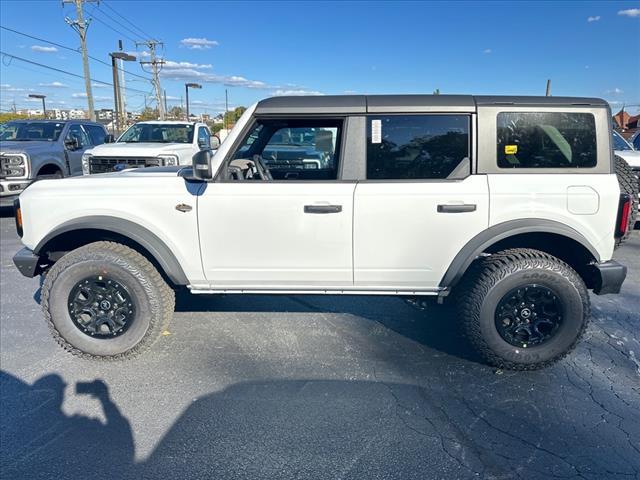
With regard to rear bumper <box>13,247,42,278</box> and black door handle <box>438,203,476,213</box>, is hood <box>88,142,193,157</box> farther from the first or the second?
black door handle <box>438,203,476,213</box>

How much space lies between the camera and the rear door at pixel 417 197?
9.54 feet

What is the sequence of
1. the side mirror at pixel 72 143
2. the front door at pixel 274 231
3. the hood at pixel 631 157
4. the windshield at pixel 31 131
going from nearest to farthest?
the front door at pixel 274 231, the hood at pixel 631 157, the side mirror at pixel 72 143, the windshield at pixel 31 131

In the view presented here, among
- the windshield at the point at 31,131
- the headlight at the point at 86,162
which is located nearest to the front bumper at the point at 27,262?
the headlight at the point at 86,162

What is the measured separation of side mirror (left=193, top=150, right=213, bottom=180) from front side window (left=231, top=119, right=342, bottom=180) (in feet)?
1.05

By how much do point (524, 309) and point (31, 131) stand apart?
417 inches

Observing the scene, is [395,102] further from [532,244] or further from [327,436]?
[327,436]

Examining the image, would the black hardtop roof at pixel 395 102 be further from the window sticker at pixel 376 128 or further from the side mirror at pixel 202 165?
the side mirror at pixel 202 165

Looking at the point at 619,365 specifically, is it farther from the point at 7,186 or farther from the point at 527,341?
the point at 7,186

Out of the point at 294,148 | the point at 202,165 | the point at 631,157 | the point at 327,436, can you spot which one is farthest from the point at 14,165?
the point at 631,157

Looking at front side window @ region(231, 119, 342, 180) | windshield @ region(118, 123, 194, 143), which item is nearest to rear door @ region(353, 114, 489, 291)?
front side window @ region(231, 119, 342, 180)

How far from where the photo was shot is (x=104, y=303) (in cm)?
317

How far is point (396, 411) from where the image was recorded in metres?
2.62

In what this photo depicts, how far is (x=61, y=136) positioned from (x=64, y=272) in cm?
754

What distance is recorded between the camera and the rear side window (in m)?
2.90
